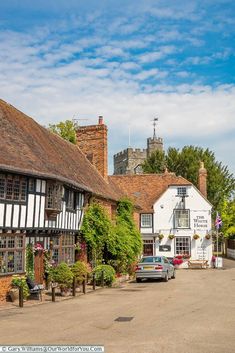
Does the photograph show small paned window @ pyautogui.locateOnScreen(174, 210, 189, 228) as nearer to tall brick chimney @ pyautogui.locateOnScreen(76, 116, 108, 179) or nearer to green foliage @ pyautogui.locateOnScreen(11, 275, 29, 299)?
tall brick chimney @ pyautogui.locateOnScreen(76, 116, 108, 179)

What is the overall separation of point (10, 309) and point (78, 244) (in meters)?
9.30

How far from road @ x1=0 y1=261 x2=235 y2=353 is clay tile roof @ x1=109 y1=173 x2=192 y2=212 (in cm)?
2488

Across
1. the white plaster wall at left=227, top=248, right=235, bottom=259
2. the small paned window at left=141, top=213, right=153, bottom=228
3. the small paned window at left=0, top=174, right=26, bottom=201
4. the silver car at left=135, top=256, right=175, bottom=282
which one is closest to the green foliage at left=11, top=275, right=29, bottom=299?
the small paned window at left=0, top=174, right=26, bottom=201

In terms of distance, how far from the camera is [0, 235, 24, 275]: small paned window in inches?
710

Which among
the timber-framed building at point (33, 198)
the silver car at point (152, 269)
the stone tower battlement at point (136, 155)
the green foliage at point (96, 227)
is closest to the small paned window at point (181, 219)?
the silver car at point (152, 269)

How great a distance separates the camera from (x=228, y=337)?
10523 millimetres

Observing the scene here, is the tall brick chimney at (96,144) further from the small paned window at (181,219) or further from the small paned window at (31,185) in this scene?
the small paned window at (31,185)

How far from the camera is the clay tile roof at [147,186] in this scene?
4409cm

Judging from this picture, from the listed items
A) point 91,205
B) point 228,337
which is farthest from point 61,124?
point 228,337

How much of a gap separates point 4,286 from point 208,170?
43.6m

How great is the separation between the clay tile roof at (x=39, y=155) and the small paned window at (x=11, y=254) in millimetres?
2737

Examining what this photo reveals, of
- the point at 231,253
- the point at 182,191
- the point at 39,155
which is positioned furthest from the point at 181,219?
the point at 39,155

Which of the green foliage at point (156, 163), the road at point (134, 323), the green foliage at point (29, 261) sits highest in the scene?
the green foliage at point (156, 163)

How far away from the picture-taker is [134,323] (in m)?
12.4
